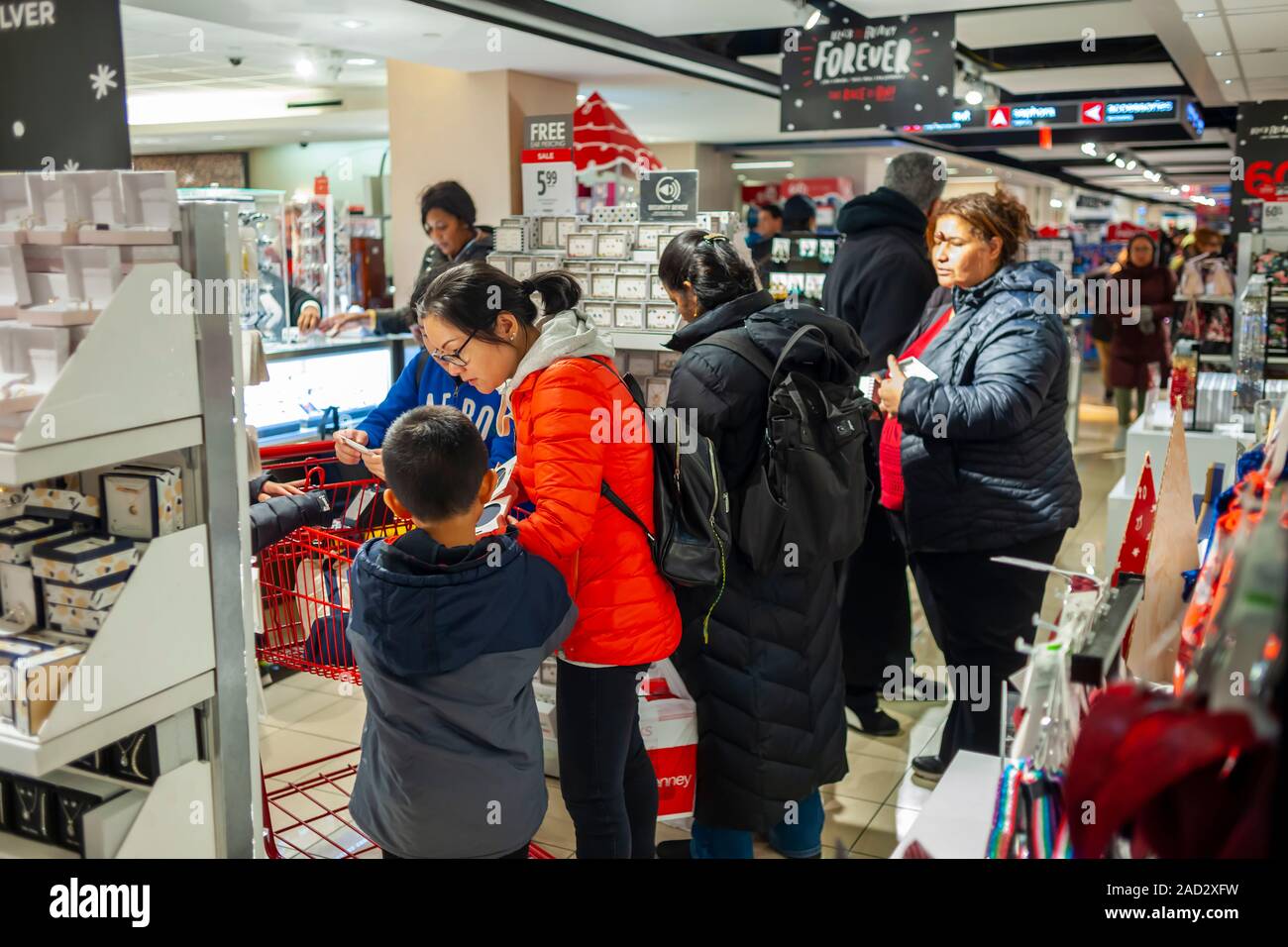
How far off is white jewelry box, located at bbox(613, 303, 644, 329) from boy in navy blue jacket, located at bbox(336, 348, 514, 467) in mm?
1486

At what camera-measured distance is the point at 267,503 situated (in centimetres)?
263

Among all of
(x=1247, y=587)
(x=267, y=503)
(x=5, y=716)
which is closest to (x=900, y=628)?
(x=267, y=503)

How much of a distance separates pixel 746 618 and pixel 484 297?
1042mm

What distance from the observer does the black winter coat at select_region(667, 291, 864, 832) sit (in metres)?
2.76

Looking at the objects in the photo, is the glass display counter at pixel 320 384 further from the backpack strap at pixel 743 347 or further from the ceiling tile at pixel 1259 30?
the ceiling tile at pixel 1259 30

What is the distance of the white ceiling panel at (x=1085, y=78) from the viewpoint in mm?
9433

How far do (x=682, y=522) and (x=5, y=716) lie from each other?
1.38 metres

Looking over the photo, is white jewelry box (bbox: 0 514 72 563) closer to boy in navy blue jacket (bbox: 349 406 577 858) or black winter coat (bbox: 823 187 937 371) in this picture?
boy in navy blue jacket (bbox: 349 406 577 858)

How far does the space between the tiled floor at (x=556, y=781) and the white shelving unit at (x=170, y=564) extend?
114 cm

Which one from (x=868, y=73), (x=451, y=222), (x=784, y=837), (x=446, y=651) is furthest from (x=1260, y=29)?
(x=446, y=651)

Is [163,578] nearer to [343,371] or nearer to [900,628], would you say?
[900,628]

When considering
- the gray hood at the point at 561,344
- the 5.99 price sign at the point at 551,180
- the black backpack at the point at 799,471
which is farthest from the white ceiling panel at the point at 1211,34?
the gray hood at the point at 561,344

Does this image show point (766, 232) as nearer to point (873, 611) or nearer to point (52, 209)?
point (873, 611)

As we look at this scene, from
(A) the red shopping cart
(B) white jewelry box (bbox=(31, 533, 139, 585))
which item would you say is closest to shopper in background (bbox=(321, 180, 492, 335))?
(A) the red shopping cart
